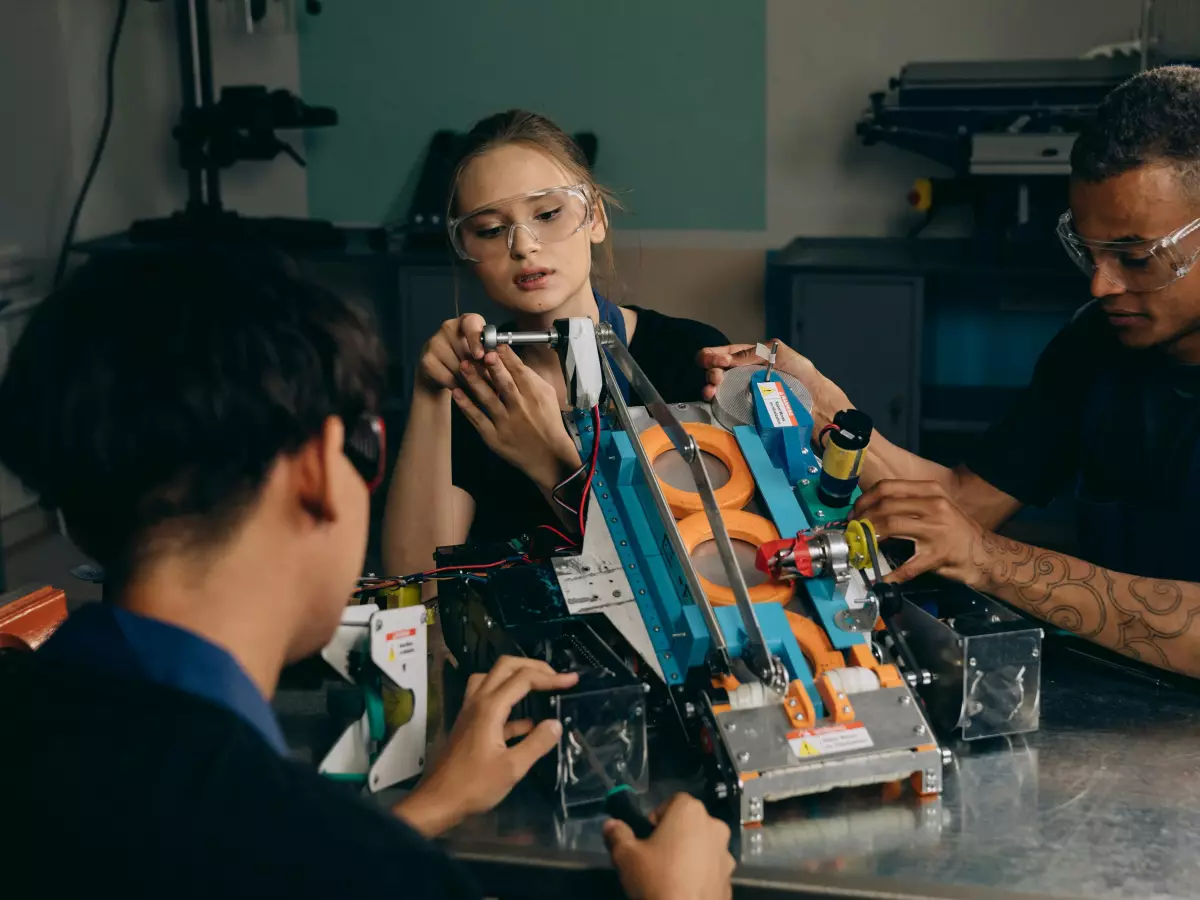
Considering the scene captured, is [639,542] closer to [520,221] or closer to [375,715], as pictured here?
[375,715]

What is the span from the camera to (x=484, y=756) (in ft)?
4.03

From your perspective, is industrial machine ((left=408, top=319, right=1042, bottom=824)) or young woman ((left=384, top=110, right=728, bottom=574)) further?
young woman ((left=384, top=110, right=728, bottom=574))

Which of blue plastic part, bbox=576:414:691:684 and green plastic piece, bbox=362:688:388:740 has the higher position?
blue plastic part, bbox=576:414:691:684

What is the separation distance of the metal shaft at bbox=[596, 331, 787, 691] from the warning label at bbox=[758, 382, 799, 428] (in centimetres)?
14

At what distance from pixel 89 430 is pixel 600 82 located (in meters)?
3.39

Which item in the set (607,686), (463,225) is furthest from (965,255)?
(607,686)

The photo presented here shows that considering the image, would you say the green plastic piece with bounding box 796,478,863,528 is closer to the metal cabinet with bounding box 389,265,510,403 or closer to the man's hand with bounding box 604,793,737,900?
the man's hand with bounding box 604,793,737,900

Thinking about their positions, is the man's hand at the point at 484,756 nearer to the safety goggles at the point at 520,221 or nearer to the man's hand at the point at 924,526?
the man's hand at the point at 924,526

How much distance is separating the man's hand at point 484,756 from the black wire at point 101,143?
334cm

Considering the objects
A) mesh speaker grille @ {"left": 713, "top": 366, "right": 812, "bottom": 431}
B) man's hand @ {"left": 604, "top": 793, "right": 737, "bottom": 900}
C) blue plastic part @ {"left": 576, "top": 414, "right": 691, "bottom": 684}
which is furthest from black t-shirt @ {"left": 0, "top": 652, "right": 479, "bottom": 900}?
mesh speaker grille @ {"left": 713, "top": 366, "right": 812, "bottom": 431}

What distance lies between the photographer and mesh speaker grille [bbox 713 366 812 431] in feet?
5.33

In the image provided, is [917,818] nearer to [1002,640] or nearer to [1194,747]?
[1002,640]

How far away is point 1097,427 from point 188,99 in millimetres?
3140

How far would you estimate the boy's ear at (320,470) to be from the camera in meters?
0.95
